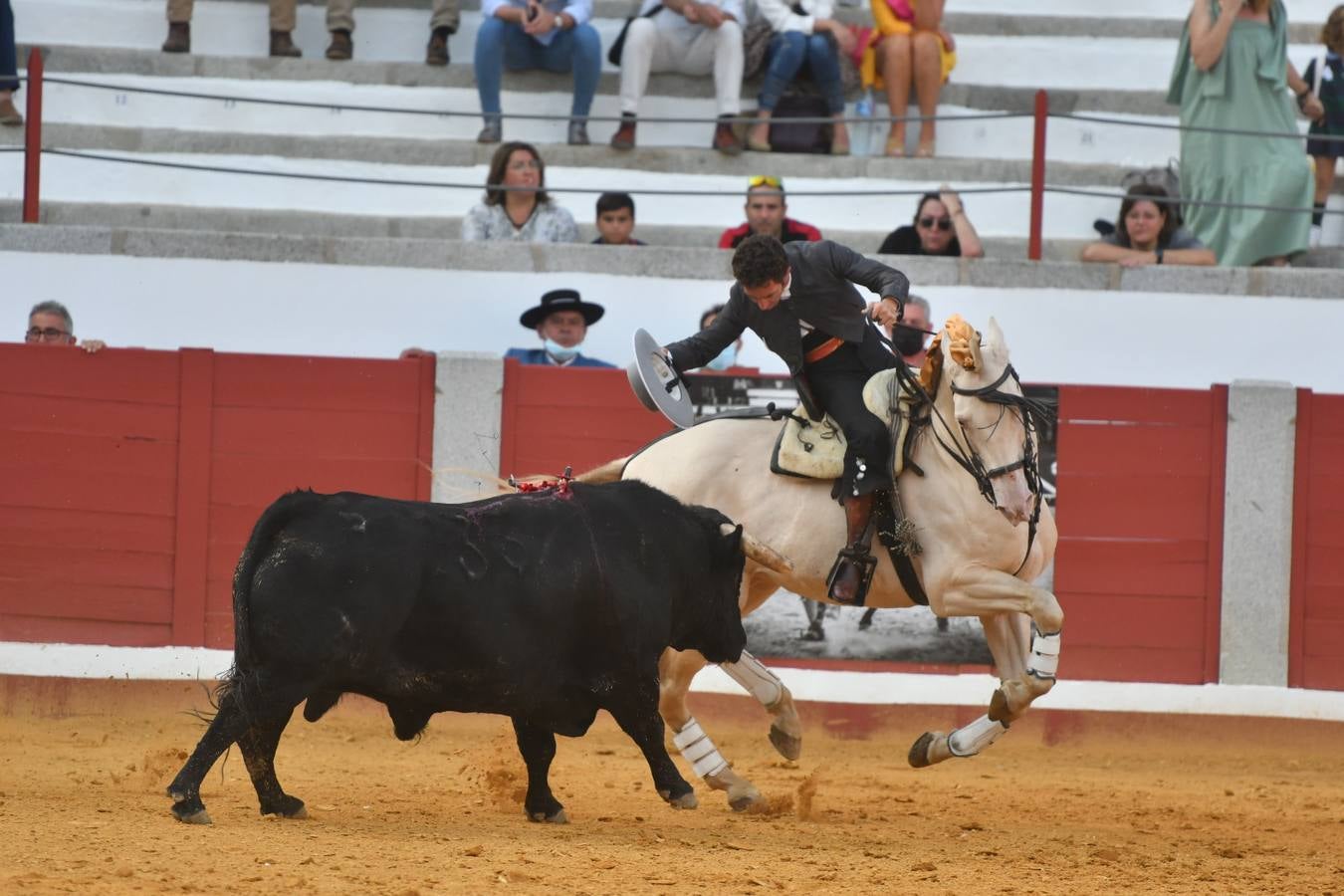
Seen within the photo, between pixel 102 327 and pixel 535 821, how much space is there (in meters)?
5.48

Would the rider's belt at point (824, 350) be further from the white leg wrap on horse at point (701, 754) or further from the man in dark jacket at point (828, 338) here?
the white leg wrap on horse at point (701, 754)

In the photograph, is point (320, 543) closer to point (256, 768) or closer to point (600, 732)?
point (256, 768)

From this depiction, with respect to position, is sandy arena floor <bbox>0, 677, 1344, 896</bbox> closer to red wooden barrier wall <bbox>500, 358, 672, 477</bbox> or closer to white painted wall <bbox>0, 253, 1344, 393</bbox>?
red wooden barrier wall <bbox>500, 358, 672, 477</bbox>

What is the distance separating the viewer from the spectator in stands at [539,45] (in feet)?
42.4

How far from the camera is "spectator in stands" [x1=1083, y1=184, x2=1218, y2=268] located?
11547 millimetres

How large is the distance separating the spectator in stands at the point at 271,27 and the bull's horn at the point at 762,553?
7928 millimetres

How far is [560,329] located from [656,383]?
10.5 feet

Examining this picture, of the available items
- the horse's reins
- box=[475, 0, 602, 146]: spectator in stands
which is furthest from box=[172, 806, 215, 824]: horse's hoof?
box=[475, 0, 602, 146]: spectator in stands

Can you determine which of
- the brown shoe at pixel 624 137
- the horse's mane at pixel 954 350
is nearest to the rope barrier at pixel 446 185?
the brown shoe at pixel 624 137

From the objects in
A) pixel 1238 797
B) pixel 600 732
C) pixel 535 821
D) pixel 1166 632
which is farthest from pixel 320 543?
pixel 1166 632

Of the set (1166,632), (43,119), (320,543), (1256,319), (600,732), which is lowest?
(600,732)

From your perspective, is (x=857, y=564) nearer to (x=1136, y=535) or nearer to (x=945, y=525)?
(x=945, y=525)

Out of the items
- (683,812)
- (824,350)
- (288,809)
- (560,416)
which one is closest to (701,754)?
(683,812)

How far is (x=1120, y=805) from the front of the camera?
8.27 metres
